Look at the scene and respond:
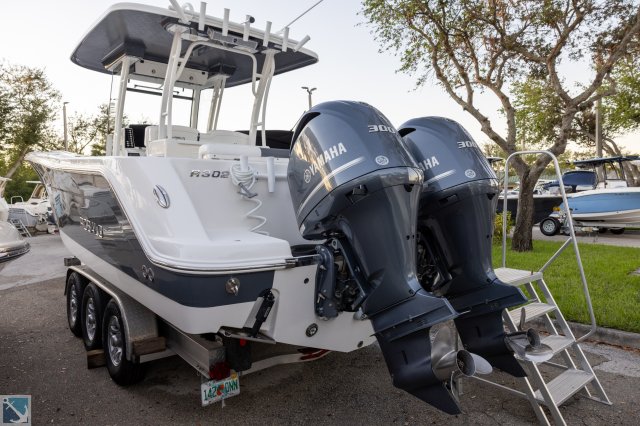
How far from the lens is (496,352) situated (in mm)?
2398

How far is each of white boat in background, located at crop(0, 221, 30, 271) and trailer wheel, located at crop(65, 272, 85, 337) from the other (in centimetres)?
80

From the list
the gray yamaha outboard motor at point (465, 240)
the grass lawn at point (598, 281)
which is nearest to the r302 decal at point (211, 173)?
the gray yamaha outboard motor at point (465, 240)

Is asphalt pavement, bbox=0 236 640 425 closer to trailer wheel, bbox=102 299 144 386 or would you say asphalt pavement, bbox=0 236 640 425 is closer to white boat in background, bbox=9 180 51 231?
trailer wheel, bbox=102 299 144 386

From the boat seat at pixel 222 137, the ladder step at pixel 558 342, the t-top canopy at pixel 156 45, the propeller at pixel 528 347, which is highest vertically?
the t-top canopy at pixel 156 45

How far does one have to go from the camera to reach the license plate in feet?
8.90

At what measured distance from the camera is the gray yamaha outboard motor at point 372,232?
1.96 metres

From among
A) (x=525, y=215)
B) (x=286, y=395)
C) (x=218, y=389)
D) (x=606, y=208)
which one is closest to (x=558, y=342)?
(x=286, y=395)

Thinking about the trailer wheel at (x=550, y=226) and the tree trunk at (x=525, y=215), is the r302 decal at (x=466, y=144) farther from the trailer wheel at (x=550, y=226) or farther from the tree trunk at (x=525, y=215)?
the trailer wheel at (x=550, y=226)

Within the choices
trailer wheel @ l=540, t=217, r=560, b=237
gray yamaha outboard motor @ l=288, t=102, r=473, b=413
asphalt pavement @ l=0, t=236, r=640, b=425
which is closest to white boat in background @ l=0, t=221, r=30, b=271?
asphalt pavement @ l=0, t=236, r=640, b=425

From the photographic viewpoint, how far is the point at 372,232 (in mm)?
2109

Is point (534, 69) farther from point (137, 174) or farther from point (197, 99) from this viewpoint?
point (137, 174)

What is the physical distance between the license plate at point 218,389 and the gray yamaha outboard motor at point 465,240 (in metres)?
1.32

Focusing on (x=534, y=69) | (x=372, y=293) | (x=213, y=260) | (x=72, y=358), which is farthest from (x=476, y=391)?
(x=534, y=69)

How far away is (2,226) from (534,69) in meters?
10.3
